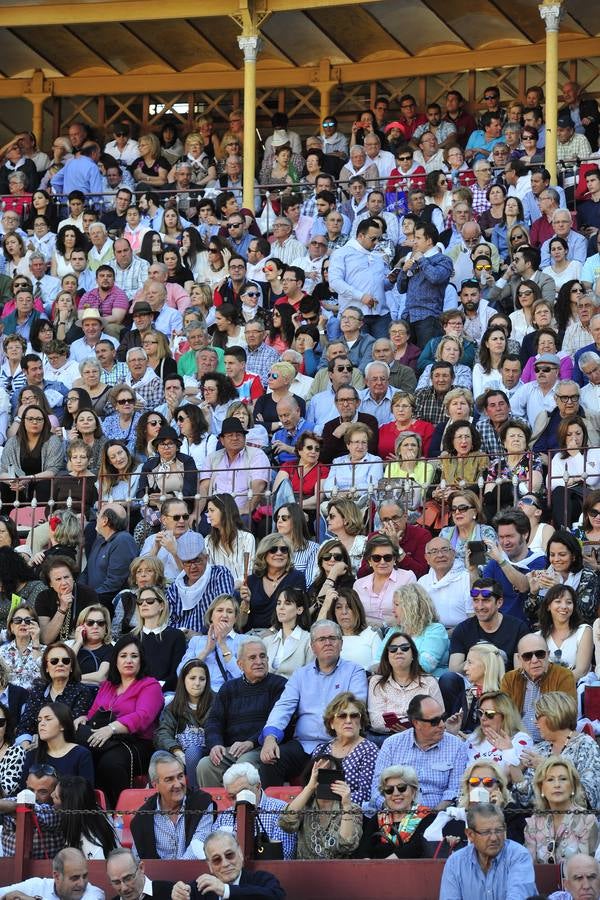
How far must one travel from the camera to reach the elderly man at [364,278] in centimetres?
1797

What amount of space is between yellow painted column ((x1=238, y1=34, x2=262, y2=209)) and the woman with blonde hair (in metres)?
9.45

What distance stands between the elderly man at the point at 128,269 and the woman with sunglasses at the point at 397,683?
8652 mm

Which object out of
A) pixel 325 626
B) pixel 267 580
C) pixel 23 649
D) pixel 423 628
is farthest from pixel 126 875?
pixel 267 580

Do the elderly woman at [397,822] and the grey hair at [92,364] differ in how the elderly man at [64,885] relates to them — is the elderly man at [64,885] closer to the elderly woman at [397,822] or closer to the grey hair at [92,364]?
the elderly woman at [397,822]

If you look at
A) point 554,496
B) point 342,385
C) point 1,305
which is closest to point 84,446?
point 342,385

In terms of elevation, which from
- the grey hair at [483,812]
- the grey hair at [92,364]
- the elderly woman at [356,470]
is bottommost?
the grey hair at [483,812]

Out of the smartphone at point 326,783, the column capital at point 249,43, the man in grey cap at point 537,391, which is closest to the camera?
the smartphone at point 326,783

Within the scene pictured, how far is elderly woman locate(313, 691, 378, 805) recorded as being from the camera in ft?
35.8

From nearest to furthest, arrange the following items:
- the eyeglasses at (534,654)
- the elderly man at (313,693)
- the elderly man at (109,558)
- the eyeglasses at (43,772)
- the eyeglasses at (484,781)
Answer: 1. the eyeglasses at (484,781)
2. the eyeglasses at (43,772)
3. the eyeglasses at (534,654)
4. the elderly man at (313,693)
5. the elderly man at (109,558)

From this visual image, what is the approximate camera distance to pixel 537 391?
50.2 feet

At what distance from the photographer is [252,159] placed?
21281 mm

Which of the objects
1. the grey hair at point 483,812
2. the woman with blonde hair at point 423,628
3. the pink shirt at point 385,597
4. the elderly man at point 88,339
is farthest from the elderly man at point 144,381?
the grey hair at point 483,812

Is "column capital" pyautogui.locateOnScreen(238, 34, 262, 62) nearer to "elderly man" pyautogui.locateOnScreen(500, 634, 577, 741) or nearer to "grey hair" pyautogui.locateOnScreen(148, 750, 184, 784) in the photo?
"elderly man" pyautogui.locateOnScreen(500, 634, 577, 741)

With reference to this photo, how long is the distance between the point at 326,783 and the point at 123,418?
631 cm
